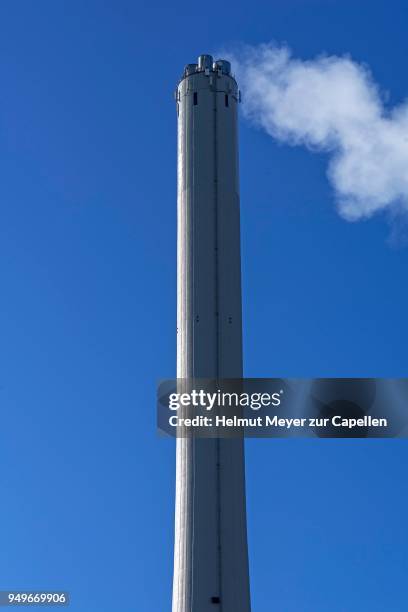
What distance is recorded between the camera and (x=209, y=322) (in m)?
92.9

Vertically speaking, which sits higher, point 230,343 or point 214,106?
point 214,106

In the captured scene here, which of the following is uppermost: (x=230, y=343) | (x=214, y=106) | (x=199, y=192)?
(x=214, y=106)

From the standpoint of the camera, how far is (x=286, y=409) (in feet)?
265

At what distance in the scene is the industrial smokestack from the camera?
85562 mm

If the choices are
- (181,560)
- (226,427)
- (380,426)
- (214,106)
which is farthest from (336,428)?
(214,106)

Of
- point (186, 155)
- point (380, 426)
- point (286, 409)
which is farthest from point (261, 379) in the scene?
point (186, 155)

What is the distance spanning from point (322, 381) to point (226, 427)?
10.3m

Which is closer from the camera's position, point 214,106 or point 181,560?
point 181,560

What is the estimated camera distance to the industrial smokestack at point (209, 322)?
85.6m

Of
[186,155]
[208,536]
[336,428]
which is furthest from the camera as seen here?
[186,155]

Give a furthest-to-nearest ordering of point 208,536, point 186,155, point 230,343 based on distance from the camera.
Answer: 1. point 186,155
2. point 230,343
3. point 208,536

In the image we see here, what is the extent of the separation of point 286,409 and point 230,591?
51.7ft

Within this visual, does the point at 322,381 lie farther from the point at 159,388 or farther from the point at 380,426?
the point at 159,388

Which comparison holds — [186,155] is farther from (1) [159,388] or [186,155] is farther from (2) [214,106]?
(1) [159,388]
